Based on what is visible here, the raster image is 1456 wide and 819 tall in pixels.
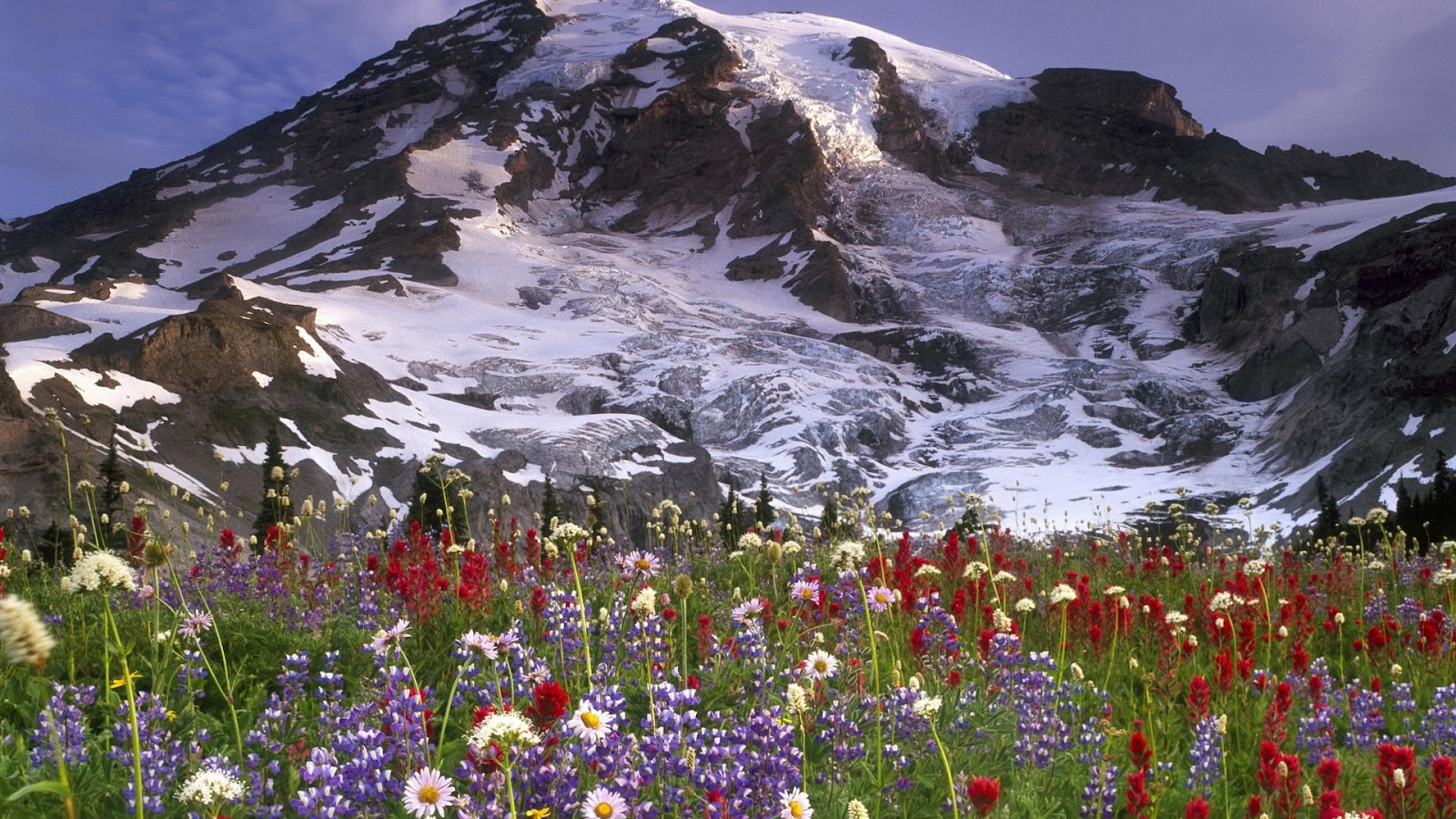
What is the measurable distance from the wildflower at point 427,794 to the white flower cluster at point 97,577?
0.83 m

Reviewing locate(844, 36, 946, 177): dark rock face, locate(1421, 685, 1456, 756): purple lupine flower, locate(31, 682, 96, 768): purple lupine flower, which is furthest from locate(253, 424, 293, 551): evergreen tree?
locate(844, 36, 946, 177): dark rock face

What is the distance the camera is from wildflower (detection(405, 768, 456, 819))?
2.00 m

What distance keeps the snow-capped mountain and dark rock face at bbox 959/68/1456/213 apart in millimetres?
810

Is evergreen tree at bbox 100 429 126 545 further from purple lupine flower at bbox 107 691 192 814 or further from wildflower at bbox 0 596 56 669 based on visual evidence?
wildflower at bbox 0 596 56 669

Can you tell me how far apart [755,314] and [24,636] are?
12996 cm

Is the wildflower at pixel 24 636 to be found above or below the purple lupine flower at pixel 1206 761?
above

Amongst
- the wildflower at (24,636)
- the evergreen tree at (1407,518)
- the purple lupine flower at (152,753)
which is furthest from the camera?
the evergreen tree at (1407,518)

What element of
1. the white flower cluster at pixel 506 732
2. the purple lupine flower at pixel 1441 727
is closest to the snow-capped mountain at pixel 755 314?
the white flower cluster at pixel 506 732

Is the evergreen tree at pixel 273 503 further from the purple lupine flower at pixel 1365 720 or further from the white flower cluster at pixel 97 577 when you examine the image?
the purple lupine flower at pixel 1365 720

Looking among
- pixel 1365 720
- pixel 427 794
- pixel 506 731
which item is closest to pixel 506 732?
pixel 506 731

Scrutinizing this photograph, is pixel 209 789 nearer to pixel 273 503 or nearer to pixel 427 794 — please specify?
pixel 427 794

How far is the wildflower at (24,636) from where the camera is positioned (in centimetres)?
128

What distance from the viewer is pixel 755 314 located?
130375 mm

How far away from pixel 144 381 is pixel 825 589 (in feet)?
185
